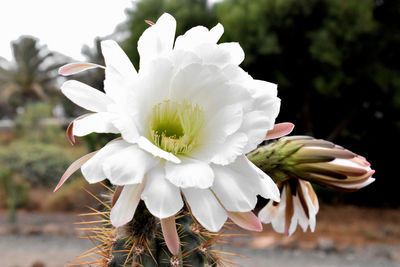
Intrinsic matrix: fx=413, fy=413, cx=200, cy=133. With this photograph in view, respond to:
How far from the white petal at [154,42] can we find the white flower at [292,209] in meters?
0.25

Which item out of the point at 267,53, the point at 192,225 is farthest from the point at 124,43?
the point at 192,225

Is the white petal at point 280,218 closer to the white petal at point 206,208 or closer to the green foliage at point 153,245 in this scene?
A: the green foliage at point 153,245

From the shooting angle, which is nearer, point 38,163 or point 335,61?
point 335,61

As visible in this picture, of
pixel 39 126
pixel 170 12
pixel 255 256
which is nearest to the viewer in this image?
pixel 255 256

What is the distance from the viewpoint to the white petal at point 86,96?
43 centimetres

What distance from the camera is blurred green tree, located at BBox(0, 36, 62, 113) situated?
1195 centimetres

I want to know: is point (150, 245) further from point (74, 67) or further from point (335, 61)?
point (335, 61)

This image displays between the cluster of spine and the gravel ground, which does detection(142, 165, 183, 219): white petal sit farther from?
the gravel ground

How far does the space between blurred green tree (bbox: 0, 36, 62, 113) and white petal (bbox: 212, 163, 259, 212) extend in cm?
1231

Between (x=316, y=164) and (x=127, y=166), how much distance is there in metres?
0.26

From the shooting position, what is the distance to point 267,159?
55 cm

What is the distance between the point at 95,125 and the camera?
409 millimetres

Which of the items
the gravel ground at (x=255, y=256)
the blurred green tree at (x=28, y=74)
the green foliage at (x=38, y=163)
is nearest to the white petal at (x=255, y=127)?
the gravel ground at (x=255, y=256)

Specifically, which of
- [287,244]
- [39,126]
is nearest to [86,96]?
[287,244]
